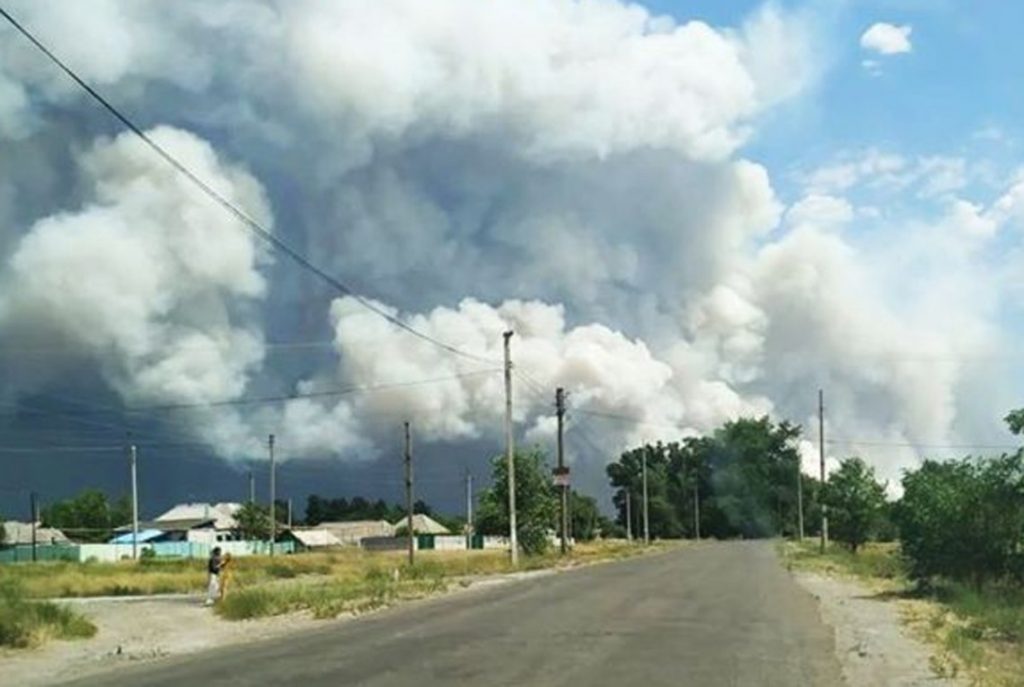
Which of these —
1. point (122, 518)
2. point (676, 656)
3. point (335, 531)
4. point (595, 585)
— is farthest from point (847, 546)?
point (122, 518)

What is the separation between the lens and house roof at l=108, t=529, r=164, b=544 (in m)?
132

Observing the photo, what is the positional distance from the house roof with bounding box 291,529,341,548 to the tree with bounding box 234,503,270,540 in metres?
3.55

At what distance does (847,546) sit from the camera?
86375 millimetres

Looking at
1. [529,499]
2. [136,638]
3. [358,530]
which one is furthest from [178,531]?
[136,638]

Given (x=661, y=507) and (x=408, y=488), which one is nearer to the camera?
(x=408, y=488)

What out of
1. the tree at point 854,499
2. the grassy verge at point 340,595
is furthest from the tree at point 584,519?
the grassy verge at point 340,595

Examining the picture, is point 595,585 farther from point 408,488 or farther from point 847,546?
point 847,546

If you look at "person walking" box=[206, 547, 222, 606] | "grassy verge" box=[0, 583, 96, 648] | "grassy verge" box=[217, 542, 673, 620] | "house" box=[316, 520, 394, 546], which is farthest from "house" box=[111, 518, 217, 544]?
"grassy verge" box=[0, 583, 96, 648]

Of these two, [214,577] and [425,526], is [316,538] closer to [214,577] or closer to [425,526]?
[425,526]

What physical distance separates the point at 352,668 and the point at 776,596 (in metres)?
18.3

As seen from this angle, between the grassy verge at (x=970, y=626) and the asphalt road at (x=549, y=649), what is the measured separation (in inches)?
66.7

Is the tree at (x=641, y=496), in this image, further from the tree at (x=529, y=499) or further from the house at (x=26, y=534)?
the tree at (x=529, y=499)

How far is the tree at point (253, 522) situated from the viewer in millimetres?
146375

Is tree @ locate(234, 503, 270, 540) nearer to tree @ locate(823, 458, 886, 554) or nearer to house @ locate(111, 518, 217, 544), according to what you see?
house @ locate(111, 518, 217, 544)
